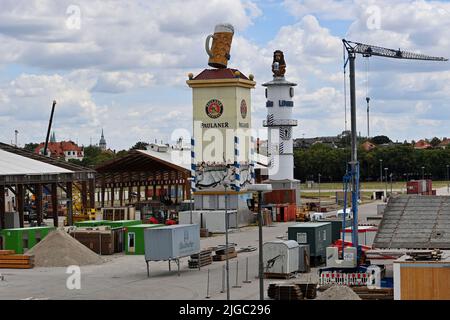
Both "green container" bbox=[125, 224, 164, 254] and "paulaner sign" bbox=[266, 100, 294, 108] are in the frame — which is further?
"paulaner sign" bbox=[266, 100, 294, 108]

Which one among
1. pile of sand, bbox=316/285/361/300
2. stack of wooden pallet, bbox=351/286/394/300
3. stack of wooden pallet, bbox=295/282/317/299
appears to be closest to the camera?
pile of sand, bbox=316/285/361/300

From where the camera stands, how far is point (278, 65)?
330ft

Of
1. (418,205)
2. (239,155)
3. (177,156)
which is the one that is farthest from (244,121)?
(418,205)

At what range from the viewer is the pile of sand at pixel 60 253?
51.6 metres

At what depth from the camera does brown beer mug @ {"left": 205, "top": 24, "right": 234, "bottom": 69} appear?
277 ft

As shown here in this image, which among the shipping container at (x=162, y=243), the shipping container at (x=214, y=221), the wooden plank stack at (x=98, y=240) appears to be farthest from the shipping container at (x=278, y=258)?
the shipping container at (x=214, y=221)

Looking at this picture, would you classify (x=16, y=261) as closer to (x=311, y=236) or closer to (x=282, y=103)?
(x=311, y=236)

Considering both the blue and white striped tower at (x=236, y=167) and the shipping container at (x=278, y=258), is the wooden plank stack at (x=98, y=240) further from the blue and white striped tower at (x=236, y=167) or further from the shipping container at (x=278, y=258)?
the blue and white striped tower at (x=236, y=167)

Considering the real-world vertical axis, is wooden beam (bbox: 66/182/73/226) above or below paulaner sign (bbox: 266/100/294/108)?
below

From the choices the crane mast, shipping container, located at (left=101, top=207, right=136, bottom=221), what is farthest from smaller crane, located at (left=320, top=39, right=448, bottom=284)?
shipping container, located at (left=101, top=207, right=136, bottom=221)

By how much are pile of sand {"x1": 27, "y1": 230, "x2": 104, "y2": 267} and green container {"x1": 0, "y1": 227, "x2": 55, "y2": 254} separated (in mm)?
3641

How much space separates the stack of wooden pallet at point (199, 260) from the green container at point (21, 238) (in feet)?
41.3

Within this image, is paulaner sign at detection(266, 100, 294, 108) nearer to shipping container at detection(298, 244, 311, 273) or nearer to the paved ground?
the paved ground
